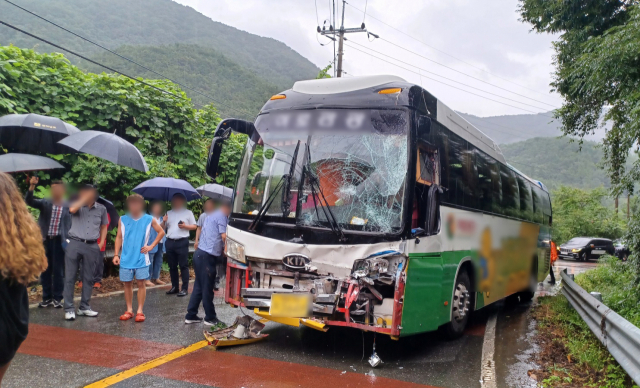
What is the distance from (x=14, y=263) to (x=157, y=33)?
102 metres

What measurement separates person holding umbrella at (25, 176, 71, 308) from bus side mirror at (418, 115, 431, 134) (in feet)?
17.7

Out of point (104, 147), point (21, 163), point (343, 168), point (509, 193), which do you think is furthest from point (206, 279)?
point (509, 193)

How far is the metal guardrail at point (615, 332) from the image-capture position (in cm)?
449

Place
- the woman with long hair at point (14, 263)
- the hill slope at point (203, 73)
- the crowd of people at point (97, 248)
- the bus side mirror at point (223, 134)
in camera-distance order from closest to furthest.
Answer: the woman with long hair at point (14, 263), the bus side mirror at point (223, 134), the crowd of people at point (97, 248), the hill slope at point (203, 73)

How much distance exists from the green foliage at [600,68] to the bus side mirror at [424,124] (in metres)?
4.12

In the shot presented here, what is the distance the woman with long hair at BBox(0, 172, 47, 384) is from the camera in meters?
2.36

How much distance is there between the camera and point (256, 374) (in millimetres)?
5207

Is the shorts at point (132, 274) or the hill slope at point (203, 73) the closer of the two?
the shorts at point (132, 274)

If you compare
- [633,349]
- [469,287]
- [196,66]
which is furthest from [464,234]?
[196,66]

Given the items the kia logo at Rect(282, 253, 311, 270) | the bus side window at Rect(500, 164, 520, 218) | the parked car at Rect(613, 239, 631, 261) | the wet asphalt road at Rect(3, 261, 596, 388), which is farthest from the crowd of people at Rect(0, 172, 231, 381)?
the parked car at Rect(613, 239, 631, 261)

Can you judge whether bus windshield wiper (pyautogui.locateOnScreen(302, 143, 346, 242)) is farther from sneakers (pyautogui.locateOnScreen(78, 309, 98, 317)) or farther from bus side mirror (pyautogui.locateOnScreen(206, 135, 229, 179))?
sneakers (pyautogui.locateOnScreen(78, 309, 98, 317))

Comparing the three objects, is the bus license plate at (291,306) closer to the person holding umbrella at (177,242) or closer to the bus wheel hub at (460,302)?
the bus wheel hub at (460,302)

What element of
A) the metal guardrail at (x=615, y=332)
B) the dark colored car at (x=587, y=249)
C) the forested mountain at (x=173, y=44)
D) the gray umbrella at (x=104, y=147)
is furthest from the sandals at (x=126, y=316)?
the dark colored car at (x=587, y=249)

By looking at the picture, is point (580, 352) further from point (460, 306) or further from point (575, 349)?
point (460, 306)
